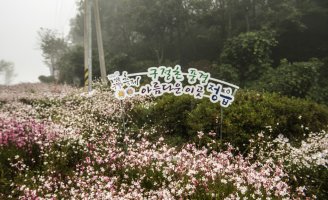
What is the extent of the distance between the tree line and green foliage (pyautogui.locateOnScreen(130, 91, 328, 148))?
851cm

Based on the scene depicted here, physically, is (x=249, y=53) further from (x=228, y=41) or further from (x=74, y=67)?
(x=74, y=67)

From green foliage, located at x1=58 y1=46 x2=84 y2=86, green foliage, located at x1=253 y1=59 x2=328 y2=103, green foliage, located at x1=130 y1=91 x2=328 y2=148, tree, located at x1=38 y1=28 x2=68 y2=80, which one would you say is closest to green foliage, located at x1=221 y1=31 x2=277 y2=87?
green foliage, located at x1=253 y1=59 x2=328 y2=103

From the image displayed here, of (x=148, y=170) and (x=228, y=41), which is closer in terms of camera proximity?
(x=148, y=170)

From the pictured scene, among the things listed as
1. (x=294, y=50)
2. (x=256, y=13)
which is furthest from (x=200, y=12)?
(x=294, y=50)

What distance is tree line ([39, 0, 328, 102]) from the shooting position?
19031 mm

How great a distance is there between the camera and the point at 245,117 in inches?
335

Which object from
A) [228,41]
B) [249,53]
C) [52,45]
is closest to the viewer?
[249,53]

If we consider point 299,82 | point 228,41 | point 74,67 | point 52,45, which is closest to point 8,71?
point 52,45

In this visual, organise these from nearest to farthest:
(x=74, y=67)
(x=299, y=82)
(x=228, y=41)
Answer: (x=299, y=82) < (x=228, y=41) < (x=74, y=67)

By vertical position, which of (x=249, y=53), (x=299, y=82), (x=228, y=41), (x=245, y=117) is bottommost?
(x=245, y=117)

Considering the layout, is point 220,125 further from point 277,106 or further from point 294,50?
point 294,50

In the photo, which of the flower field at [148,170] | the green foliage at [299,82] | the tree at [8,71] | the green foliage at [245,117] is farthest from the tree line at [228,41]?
the tree at [8,71]

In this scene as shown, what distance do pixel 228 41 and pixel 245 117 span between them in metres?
15.6

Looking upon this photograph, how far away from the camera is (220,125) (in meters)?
8.73
